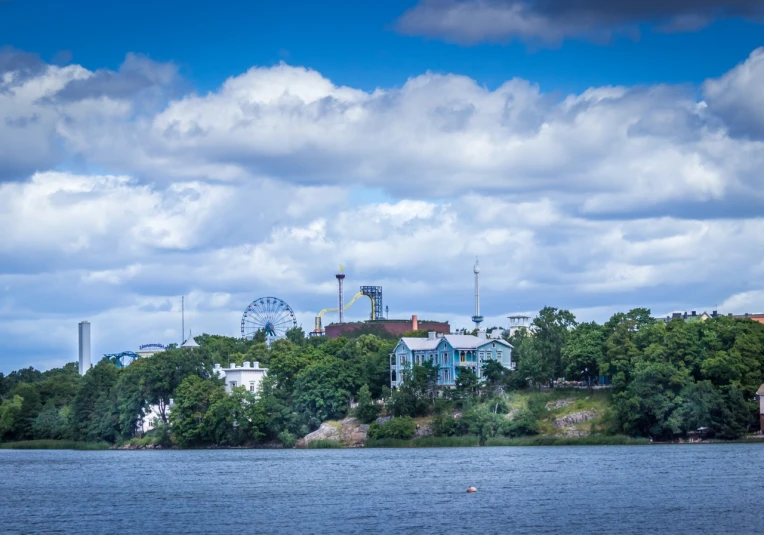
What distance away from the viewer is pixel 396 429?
126875mm

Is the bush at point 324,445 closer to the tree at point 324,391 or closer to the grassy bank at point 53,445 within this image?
the tree at point 324,391

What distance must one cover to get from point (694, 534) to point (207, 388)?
9870 centimetres

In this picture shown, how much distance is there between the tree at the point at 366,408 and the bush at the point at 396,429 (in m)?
3.21

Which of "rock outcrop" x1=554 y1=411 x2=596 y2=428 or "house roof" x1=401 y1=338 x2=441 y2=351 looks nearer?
"rock outcrop" x1=554 y1=411 x2=596 y2=428

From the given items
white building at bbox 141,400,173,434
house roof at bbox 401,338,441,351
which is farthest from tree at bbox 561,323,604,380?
white building at bbox 141,400,173,434

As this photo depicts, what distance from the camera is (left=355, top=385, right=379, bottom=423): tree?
13150 cm

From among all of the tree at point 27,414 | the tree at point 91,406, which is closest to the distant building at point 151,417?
the tree at point 91,406

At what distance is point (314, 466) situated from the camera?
97688 millimetres

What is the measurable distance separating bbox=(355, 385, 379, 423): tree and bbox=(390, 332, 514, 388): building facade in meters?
10.4

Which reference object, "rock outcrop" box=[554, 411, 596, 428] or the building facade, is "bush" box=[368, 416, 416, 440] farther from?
"rock outcrop" box=[554, 411, 596, 428]

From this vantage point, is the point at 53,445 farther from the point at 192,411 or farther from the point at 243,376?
the point at 192,411

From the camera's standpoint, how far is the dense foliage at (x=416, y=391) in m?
113

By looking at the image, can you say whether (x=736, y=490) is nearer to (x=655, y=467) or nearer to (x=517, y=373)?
(x=655, y=467)

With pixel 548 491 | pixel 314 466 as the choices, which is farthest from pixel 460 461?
pixel 548 491
